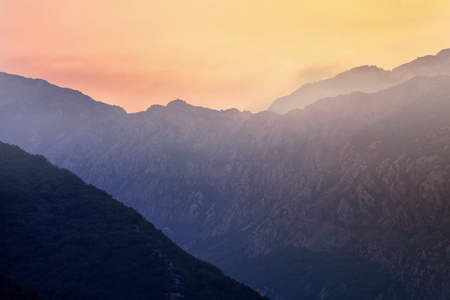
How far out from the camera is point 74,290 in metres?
145

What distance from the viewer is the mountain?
14900cm

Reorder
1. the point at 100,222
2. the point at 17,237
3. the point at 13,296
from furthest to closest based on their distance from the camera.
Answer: the point at 100,222
the point at 17,237
the point at 13,296

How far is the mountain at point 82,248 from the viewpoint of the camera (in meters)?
149

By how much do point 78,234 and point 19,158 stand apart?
149 feet

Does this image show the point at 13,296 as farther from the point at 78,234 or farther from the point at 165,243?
the point at 165,243

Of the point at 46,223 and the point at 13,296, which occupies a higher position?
the point at 46,223

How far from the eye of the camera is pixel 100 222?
591 ft

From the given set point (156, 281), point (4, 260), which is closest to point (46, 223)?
point (4, 260)

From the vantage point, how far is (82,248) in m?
164

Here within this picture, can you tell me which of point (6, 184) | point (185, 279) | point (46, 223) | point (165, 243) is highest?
point (6, 184)

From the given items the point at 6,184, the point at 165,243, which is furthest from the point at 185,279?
the point at 6,184

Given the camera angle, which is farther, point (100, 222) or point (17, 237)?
point (100, 222)

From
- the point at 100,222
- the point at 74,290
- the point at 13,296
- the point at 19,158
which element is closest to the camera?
the point at 13,296

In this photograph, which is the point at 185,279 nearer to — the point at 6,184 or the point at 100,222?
the point at 100,222
